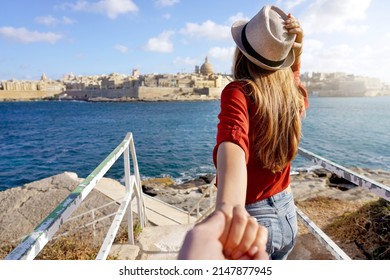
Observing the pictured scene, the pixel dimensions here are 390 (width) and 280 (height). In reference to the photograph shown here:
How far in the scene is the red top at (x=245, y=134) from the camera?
2.46ft

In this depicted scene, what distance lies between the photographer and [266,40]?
86 centimetres

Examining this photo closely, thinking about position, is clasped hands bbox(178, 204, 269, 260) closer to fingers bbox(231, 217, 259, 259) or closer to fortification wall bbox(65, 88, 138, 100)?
fingers bbox(231, 217, 259, 259)

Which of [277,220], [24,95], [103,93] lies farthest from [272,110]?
[24,95]

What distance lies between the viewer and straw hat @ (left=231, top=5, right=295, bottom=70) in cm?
87

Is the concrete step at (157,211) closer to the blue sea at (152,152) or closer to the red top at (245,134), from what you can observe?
the red top at (245,134)

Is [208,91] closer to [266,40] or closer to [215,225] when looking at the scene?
[266,40]

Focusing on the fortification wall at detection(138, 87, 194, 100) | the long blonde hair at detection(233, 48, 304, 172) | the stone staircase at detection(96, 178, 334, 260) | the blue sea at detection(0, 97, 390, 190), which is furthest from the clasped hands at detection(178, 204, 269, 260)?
the fortification wall at detection(138, 87, 194, 100)

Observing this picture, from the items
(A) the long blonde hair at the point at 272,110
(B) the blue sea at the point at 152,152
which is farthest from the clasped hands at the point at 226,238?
(B) the blue sea at the point at 152,152

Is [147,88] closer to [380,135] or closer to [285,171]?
[380,135]

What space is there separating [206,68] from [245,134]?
99.0 meters

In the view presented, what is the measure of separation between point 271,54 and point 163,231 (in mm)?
2488

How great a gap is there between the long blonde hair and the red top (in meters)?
0.02
